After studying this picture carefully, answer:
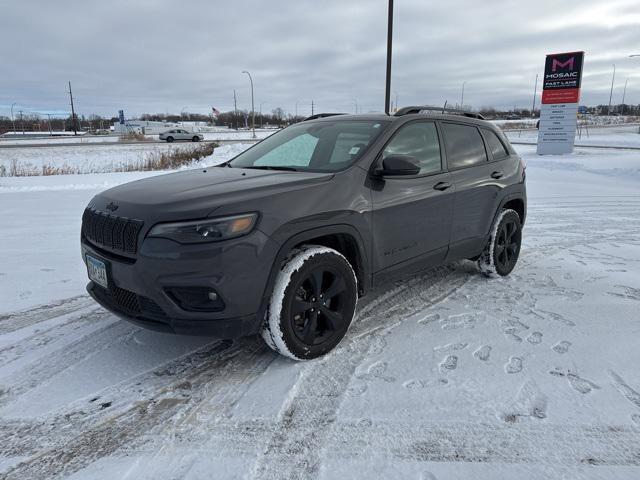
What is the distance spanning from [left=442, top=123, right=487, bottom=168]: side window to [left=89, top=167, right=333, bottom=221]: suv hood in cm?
151

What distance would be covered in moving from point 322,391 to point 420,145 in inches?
87.9

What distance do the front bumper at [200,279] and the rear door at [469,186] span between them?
2.11 m

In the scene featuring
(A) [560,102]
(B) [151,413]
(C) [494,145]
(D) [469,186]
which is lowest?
(B) [151,413]

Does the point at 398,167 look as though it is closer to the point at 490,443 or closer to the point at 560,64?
the point at 490,443

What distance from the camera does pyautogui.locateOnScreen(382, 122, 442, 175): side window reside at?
12.1ft

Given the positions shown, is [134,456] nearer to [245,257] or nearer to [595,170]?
[245,257]

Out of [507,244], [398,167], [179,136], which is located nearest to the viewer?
[398,167]

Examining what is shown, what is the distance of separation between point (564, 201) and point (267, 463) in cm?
962

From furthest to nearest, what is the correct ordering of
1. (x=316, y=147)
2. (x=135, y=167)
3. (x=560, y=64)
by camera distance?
1. (x=560, y=64)
2. (x=135, y=167)
3. (x=316, y=147)

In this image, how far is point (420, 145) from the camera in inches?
155

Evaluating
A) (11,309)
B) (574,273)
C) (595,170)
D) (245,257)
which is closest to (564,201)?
(574,273)

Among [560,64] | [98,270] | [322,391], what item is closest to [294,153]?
[98,270]

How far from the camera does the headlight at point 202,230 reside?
2.62m

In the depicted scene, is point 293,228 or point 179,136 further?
point 179,136
